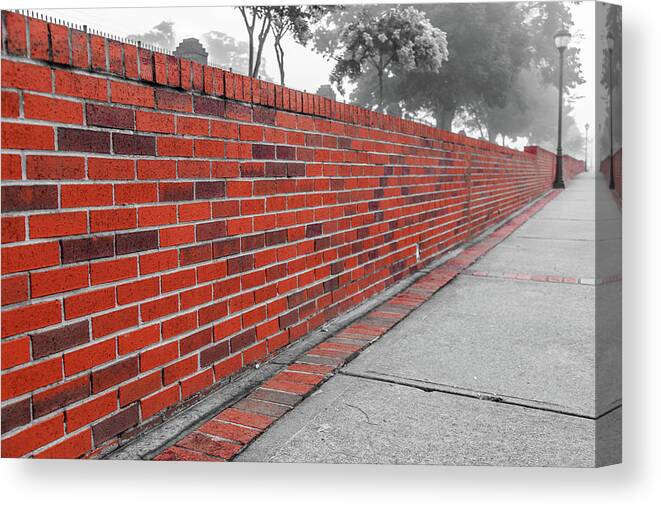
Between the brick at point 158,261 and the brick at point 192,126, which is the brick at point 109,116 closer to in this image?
the brick at point 192,126

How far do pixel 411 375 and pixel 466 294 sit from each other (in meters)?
1.64

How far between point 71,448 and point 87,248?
597mm

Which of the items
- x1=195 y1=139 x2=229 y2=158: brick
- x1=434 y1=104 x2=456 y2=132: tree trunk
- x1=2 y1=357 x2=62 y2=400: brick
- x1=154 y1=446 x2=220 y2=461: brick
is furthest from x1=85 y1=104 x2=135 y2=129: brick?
x1=434 y1=104 x2=456 y2=132: tree trunk

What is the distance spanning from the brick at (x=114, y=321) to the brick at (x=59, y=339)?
0.04m

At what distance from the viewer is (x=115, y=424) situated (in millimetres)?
1938

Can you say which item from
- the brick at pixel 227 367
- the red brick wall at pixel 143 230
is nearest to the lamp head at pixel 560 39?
the red brick wall at pixel 143 230

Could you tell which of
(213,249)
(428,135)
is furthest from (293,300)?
(428,135)

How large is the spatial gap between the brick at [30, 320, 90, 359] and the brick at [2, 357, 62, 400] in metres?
0.03

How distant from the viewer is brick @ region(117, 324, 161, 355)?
1.96 metres

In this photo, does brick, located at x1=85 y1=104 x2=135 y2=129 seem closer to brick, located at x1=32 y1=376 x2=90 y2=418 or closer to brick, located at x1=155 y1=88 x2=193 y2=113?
brick, located at x1=155 y1=88 x2=193 y2=113

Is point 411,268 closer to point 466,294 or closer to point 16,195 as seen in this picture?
point 466,294

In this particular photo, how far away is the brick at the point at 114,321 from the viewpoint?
73.4 inches

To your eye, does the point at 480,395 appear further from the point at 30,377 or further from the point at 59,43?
the point at 59,43

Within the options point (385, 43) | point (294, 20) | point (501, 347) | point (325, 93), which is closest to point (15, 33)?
point (501, 347)
